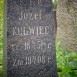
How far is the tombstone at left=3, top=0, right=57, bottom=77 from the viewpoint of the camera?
185 inches

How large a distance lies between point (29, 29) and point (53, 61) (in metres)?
0.71

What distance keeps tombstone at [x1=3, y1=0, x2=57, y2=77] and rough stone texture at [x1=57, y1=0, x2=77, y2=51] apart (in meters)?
3.39

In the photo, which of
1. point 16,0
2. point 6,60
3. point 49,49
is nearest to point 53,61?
point 49,49

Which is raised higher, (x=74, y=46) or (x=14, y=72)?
(x=74, y=46)

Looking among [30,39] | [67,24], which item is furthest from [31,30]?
[67,24]

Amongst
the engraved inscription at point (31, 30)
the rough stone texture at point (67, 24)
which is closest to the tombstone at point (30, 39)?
the engraved inscription at point (31, 30)

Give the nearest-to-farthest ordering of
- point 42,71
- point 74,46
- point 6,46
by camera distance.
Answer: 1. point 6,46
2. point 42,71
3. point 74,46

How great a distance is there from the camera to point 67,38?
8445mm

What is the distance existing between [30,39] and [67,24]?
3.79 meters

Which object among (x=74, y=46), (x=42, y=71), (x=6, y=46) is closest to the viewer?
(x=6, y=46)

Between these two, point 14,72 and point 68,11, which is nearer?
point 14,72

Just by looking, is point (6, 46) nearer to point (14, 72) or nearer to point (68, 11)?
point (14, 72)

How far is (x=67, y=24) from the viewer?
852cm

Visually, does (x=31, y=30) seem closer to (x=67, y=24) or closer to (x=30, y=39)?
(x=30, y=39)
